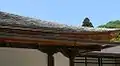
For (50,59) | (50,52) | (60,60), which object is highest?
(50,52)

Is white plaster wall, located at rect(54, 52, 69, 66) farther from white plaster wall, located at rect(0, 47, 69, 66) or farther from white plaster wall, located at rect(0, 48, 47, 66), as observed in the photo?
white plaster wall, located at rect(0, 48, 47, 66)

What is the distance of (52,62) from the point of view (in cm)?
930

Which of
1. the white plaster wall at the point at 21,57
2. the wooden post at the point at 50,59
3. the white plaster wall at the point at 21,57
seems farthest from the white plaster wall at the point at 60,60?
the wooden post at the point at 50,59

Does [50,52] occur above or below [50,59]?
above

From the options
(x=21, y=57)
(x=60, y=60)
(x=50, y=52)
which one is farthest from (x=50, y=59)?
(x=60, y=60)

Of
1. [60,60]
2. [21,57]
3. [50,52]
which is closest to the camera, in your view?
[50,52]

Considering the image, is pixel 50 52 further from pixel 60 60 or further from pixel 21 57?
pixel 60 60

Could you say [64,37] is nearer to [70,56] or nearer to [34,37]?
[34,37]

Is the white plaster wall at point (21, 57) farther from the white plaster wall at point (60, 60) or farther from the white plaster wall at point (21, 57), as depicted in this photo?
the white plaster wall at point (60, 60)

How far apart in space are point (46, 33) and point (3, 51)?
2333mm

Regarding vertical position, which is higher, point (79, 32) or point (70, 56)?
point (79, 32)

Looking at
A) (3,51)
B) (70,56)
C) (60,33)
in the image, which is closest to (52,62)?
(70,56)

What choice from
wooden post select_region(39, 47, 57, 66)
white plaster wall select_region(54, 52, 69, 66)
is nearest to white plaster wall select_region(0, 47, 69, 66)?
white plaster wall select_region(54, 52, 69, 66)

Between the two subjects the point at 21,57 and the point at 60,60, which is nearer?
the point at 21,57
